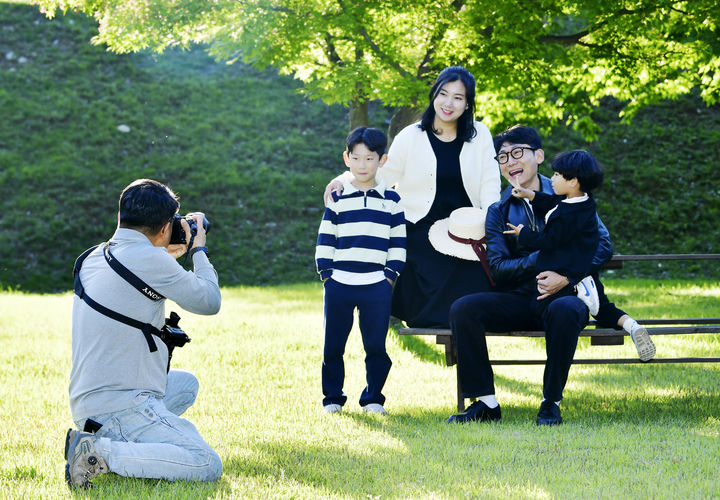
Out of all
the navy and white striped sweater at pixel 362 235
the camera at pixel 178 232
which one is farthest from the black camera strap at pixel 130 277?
the navy and white striped sweater at pixel 362 235

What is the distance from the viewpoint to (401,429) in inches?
193

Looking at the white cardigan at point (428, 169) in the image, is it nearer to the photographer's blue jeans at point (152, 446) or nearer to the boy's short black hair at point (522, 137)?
the boy's short black hair at point (522, 137)

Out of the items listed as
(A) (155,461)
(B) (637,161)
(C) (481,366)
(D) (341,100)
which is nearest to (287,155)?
(B) (637,161)

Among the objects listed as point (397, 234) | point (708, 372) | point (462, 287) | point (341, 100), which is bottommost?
point (708, 372)

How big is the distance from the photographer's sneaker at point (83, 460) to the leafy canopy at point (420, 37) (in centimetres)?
560

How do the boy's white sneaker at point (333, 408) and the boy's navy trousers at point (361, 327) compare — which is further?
the boy's white sneaker at point (333, 408)

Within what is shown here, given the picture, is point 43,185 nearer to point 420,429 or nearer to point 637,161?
point 637,161

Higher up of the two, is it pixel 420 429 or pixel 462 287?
pixel 462 287

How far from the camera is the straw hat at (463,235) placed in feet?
17.5

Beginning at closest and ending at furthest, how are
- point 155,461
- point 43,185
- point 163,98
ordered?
point 155,461
point 43,185
point 163,98

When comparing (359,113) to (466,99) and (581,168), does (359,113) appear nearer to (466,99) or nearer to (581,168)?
(466,99)

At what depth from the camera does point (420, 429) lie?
4.90 m

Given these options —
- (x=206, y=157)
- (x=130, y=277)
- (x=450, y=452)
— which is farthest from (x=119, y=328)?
(x=206, y=157)

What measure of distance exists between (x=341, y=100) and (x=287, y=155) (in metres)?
10.0
